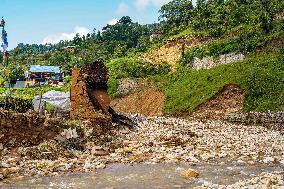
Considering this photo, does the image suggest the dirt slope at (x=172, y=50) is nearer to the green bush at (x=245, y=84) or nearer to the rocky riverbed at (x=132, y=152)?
the green bush at (x=245, y=84)

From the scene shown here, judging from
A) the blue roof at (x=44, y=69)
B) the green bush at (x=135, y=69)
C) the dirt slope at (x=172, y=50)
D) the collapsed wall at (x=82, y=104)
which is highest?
the dirt slope at (x=172, y=50)

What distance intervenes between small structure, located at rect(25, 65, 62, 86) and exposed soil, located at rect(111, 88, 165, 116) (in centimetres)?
2918

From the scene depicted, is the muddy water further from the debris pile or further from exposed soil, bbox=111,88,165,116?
exposed soil, bbox=111,88,165,116

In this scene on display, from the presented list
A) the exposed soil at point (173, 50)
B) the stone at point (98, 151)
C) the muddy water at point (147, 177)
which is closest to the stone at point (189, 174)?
the muddy water at point (147, 177)

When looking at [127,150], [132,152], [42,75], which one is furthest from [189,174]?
[42,75]

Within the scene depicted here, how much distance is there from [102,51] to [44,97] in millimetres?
51023

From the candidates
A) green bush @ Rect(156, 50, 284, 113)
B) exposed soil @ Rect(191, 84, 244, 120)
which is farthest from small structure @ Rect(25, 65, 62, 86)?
exposed soil @ Rect(191, 84, 244, 120)

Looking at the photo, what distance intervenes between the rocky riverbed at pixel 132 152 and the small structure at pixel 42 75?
5568 cm

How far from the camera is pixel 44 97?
32.4 meters

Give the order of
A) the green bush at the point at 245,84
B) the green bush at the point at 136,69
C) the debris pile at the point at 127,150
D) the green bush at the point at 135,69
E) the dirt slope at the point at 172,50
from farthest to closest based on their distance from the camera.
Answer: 1. the dirt slope at the point at 172,50
2. the green bush at the point at 136,69
3. the green bush at the point at 135,69
4. the green bush at the point at 245,84
5. the debris pile at the point at 127,150

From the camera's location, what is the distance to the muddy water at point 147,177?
38.9ft

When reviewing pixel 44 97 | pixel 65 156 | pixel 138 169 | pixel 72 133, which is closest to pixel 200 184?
pixel 138 169

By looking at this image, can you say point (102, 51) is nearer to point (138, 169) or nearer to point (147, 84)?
point (147, 84)

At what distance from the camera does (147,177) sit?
12930 millimetres
